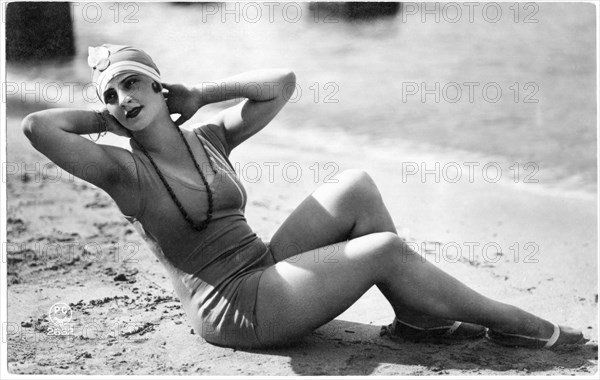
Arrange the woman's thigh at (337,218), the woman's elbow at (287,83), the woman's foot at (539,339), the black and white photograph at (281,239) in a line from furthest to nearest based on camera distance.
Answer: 1. the woman's elbow at (287,83)
2. the woman's thigh at (337,218)
3. the woman's foot at (539,339)
4. the black and white photograph at (281,239)

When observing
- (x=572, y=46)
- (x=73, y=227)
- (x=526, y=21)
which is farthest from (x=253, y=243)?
(x=526, y=21)

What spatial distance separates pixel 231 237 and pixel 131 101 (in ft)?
2.07

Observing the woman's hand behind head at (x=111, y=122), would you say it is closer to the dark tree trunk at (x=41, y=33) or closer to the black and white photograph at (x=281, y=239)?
the black and white photograph at (x=281, y=239)

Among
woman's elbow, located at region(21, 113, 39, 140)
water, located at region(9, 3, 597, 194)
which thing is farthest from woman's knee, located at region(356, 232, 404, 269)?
water, located at region(9, 3, 597, 194)

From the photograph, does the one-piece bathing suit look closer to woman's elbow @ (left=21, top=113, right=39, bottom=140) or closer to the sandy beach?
the sandy beach

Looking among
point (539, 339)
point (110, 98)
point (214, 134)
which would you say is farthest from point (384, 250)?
point (110, 98)

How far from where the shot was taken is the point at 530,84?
906 centimetres

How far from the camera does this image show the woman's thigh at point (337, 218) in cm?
304

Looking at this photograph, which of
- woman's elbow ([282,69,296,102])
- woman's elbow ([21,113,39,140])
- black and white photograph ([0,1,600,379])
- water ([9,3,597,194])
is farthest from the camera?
water ([9,3,597,194])

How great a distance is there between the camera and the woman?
2.75m

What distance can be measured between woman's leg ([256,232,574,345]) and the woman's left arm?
650mm

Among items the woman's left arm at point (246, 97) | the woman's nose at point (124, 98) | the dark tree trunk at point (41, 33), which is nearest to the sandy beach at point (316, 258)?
the woman's left arm at point (246, 97)

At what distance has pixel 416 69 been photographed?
988 centimetres

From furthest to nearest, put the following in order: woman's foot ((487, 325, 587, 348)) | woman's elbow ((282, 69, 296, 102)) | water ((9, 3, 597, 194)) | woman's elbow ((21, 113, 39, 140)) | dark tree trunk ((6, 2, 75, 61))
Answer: dark tree trunk ((6, 2, 75, 61)) → water ((9, 3, 597, 194)) → woman's elbow ((282, 69, 296, 102)) → woman's foot ((487, 325, 587, 348)) → woman's elbow ((21, 113, 39, 140))
